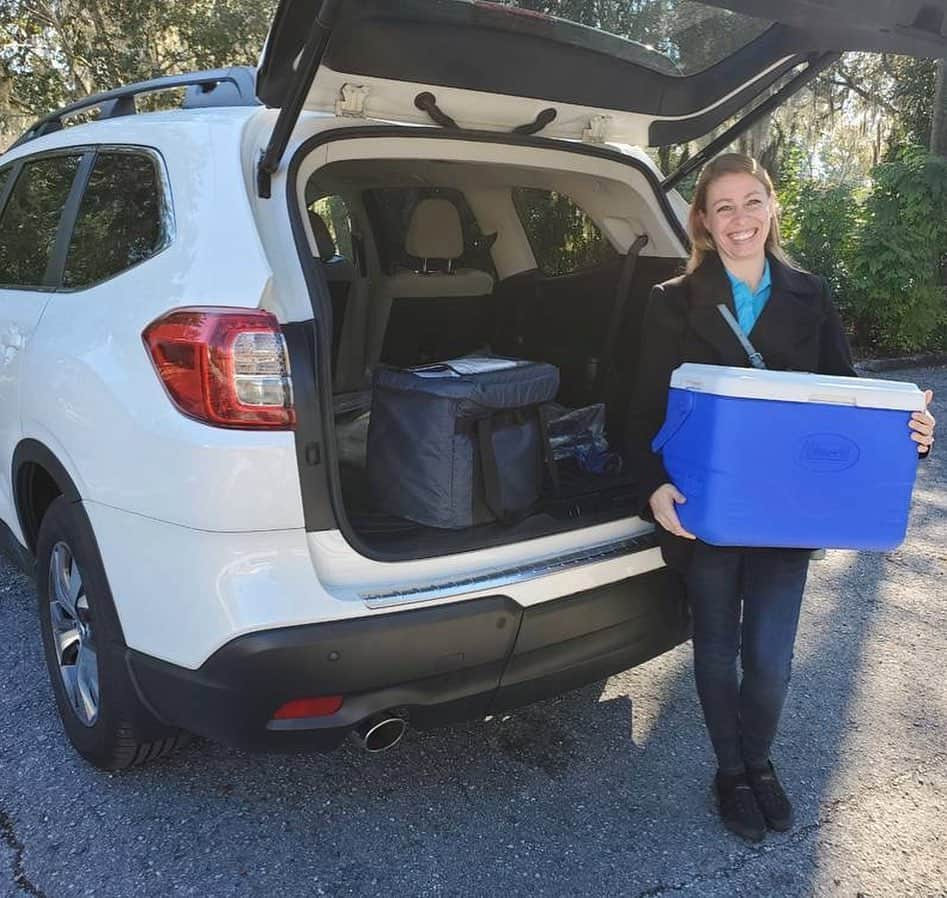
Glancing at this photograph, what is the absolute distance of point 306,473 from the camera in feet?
6.50

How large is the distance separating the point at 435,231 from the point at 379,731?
257cm

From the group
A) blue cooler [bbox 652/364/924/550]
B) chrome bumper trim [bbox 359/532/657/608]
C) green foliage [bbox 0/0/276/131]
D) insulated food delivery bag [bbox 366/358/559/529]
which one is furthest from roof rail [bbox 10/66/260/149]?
green foliage [bbox 0/0/276/131]

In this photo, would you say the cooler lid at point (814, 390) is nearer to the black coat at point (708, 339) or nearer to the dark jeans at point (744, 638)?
the black coat at point (708, 339)

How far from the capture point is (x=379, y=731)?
7.13ft

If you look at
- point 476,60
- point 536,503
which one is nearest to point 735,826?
point 536,503

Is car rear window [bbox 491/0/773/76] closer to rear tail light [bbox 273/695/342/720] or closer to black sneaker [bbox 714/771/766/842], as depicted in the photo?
rear tail light [bbox 273/695/342/720]

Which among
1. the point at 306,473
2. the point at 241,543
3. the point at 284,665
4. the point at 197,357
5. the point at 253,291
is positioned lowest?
the point at 284,665

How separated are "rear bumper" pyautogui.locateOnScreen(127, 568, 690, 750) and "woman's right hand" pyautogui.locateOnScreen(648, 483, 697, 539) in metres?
0.22

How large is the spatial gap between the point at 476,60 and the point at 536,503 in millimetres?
1165

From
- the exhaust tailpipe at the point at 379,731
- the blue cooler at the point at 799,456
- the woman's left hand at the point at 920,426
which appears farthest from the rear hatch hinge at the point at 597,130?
the exhaust tailpipe at the point at 379,731

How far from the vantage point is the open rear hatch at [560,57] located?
1.91 meters

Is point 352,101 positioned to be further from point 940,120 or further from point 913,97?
point 913,97

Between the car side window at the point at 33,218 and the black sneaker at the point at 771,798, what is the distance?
2631 millimetres

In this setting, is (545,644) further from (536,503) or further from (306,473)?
(306,473)
